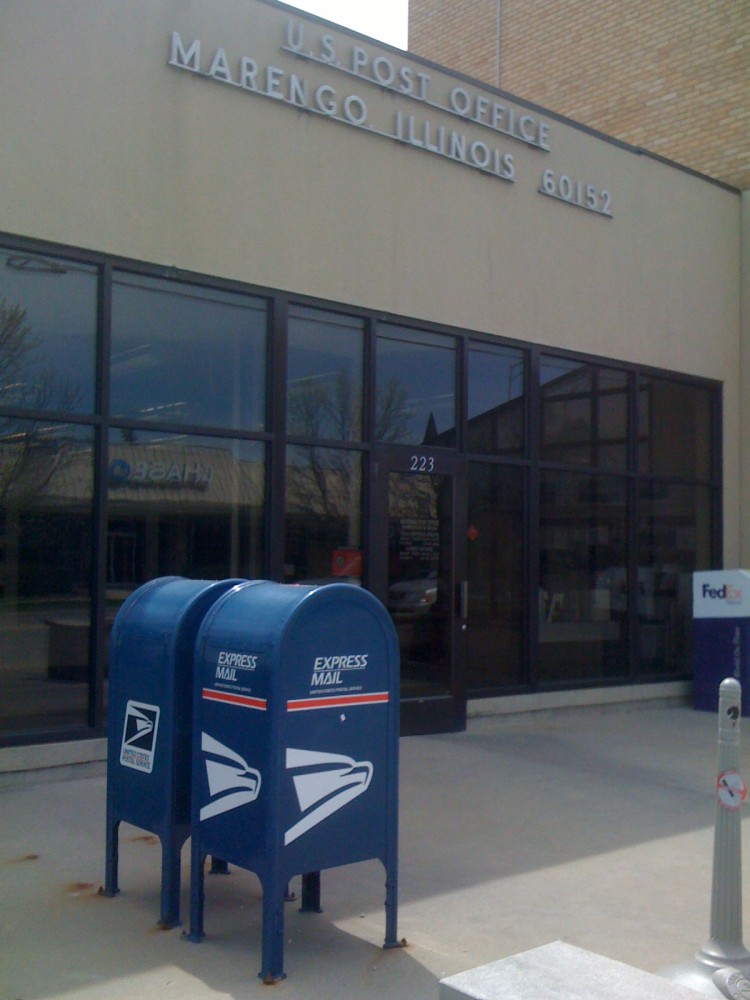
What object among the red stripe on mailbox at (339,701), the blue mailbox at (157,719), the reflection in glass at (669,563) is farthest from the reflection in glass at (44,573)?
the reflection in glass at (669,563)

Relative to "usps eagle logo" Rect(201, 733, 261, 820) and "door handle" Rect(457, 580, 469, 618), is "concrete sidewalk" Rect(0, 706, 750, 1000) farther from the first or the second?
"door handle" Rect(457, 580, 469, 618)

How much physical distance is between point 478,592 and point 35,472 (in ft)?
14.9

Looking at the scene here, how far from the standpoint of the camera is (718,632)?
39.9 ft

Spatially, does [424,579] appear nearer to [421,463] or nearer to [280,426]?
[421,463]

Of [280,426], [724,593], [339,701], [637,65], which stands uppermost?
[637,65]

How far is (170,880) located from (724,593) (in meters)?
8.63

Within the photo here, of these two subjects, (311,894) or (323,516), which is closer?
(311,894)

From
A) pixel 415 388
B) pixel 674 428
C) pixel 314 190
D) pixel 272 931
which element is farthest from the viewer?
pixel 674 428

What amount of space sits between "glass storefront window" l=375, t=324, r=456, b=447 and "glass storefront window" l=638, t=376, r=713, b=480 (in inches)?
123

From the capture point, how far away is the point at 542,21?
55.2 feet

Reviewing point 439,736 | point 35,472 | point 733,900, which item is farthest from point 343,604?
point 439,736

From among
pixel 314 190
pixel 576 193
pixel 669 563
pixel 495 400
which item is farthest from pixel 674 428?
pixel 314 190

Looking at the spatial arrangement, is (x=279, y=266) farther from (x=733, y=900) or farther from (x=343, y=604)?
(x=733, y=900)

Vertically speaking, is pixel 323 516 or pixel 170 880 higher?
pixel 323 516
